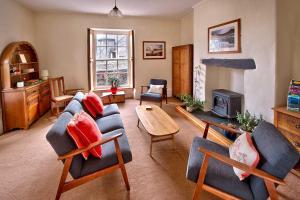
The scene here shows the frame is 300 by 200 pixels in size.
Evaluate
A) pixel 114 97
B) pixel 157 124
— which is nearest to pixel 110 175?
pixel 157 124

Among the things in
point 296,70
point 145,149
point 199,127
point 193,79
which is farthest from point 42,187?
point 193,79

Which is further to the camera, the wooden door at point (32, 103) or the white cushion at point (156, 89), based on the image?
the white cushion at point (156, 89)

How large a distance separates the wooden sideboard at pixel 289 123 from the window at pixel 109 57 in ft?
15.1

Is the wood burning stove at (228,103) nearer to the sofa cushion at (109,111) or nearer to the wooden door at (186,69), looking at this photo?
the wooden door at (186,69)

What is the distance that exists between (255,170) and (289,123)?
149 centimetres

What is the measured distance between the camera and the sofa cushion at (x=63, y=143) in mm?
1893

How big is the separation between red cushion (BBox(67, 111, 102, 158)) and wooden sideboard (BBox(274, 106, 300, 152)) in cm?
232

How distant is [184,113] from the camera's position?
4918 mm

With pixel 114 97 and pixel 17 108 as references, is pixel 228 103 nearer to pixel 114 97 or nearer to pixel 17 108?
pixel 114 97

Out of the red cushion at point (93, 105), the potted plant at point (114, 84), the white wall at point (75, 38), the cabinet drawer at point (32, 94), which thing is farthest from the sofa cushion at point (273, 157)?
the white wall at point (75, 38)

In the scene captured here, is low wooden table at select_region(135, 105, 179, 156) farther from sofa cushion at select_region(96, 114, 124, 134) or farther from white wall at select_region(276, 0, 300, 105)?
white wall at select_region(276, 0, 300, 105)

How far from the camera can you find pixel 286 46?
304 centimetres

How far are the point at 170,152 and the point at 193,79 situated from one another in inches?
116

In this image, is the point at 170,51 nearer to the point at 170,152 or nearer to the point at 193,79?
the point at 193,79
